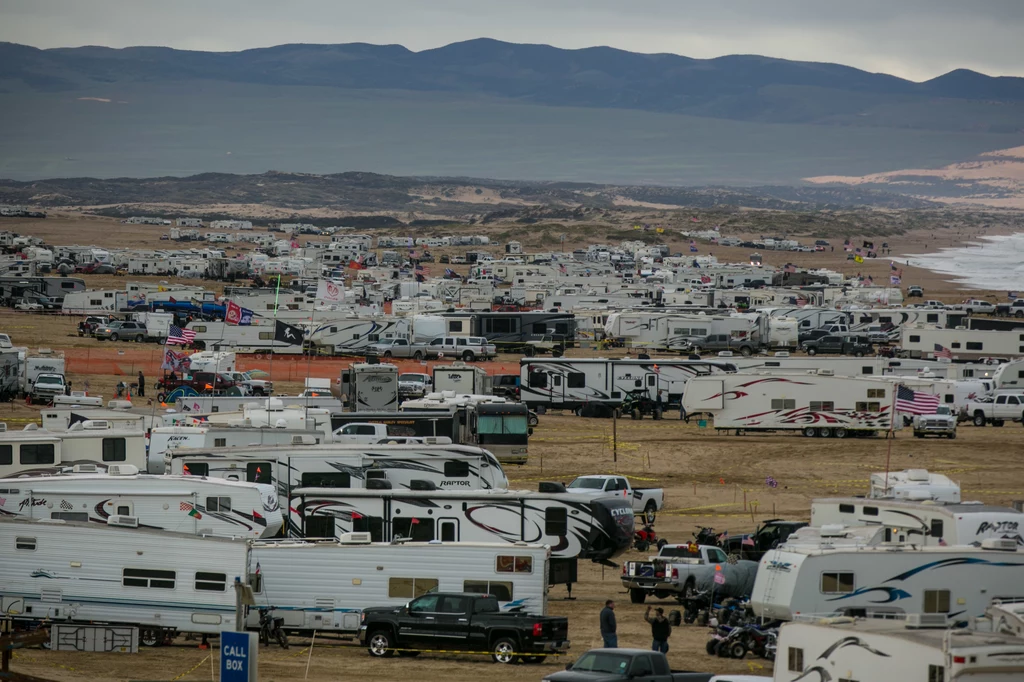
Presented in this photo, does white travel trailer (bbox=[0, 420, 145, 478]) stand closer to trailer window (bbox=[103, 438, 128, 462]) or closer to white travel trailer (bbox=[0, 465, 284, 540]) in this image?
trailer window (bbox=[103, 438, 128, 462])

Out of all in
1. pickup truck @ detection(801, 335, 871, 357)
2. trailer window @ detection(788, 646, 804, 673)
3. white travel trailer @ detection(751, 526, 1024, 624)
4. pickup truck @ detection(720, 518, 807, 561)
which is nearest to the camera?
trailer window @ detection(788, 646, 804, 673)

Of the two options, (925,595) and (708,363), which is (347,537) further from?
(708,363)

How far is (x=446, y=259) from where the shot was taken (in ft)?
379

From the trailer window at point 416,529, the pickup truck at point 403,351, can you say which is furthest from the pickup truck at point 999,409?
the trailer window at point 416,529

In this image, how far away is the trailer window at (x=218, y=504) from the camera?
2217 centimetres

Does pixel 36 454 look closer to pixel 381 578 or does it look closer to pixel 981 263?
pixel 381 578

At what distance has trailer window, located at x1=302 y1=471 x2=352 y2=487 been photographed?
25.1 metres

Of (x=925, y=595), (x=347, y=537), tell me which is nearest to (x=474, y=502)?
(x=347, y=537)

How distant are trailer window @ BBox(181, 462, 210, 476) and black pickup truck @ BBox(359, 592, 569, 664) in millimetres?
7387

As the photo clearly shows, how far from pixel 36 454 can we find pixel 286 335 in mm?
28854

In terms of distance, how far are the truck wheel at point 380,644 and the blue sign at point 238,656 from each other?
712 centimetres

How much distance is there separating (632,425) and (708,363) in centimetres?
324

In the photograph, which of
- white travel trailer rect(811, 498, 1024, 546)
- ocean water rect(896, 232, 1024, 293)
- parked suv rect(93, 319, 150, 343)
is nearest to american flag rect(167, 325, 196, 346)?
parked suv rect(93, 319, 150, 343)

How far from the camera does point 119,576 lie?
1914cm
